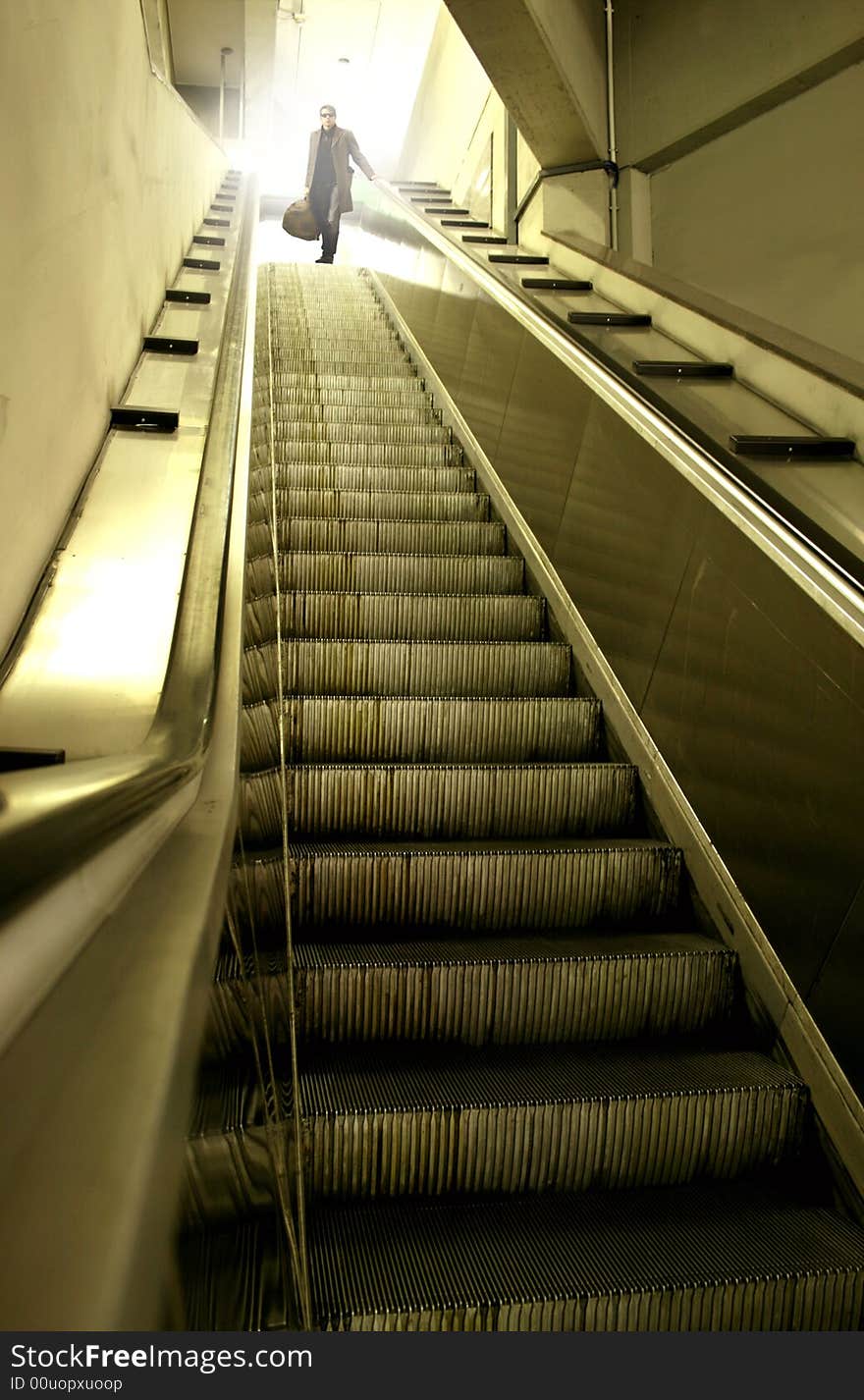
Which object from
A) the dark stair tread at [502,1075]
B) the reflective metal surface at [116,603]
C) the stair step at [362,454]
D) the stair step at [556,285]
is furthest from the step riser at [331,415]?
the dark stair tread at [502,1075]

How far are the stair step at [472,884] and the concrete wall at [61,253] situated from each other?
87 cm

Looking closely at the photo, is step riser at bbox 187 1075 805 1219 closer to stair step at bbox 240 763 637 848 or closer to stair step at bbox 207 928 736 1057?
stair step at bbox 207 928 736 1057

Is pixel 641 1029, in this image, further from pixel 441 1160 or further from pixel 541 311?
pixel 541 311

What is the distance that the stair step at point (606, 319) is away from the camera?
14.6 feet

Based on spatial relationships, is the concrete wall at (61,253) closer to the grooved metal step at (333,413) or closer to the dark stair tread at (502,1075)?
the grooved metal step at (333,413)

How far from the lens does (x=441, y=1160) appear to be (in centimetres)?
187

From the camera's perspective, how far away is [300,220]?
29.8 ft

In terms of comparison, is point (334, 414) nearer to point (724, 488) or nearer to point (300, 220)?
point (724, 488)

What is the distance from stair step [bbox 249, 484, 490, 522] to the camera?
4070mm

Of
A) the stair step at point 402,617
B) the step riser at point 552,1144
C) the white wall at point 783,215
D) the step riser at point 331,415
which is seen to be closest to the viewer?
the step riser at point 552,1144

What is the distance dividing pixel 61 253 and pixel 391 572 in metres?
1.45

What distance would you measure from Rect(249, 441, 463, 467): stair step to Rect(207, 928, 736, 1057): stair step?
8.84 ft

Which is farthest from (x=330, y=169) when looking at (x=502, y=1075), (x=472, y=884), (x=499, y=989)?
(x=502, y=1075)

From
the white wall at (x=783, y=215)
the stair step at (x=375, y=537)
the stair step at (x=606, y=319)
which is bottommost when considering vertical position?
the stair step at (x=375, y=537)
